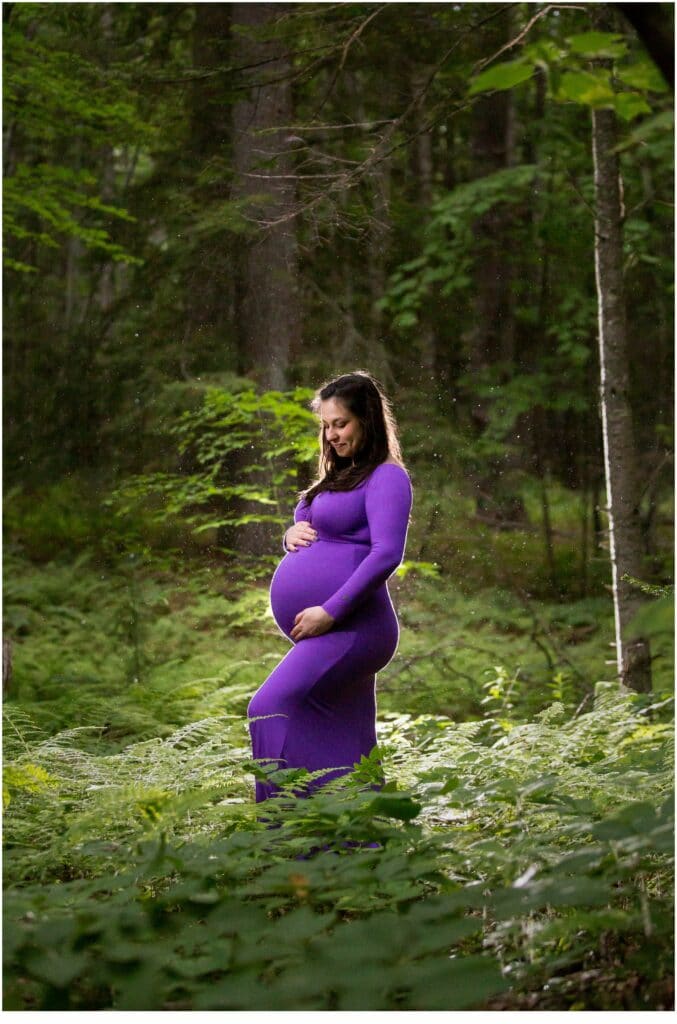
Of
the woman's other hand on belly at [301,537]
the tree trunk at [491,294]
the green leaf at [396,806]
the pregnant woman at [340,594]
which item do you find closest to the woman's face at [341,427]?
the pregnant woman at [340,594]

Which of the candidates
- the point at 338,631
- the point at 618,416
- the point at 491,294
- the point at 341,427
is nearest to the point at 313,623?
the point at 338,631

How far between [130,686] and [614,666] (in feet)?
14.4

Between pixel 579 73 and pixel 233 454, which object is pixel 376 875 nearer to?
pixel 579 73

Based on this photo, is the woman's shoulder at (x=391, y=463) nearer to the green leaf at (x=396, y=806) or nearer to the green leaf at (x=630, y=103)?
the green leaf at (x=396, y=806)

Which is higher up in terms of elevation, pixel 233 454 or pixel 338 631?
pixel 233 454

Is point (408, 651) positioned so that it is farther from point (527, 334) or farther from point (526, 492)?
point (527, 334)

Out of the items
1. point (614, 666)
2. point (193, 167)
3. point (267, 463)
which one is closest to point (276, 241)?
point (193, 167)

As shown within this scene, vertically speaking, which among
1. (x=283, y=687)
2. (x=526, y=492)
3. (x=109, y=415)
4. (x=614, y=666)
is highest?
(x=109, y=415)

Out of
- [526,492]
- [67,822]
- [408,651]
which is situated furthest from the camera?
[526,492]

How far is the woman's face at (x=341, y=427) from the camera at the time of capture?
4133 mm

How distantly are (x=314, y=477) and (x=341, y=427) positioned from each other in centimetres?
454

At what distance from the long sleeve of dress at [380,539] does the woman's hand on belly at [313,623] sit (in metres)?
0.03

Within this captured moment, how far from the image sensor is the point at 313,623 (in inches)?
158

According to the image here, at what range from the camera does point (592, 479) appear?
12.3 m
